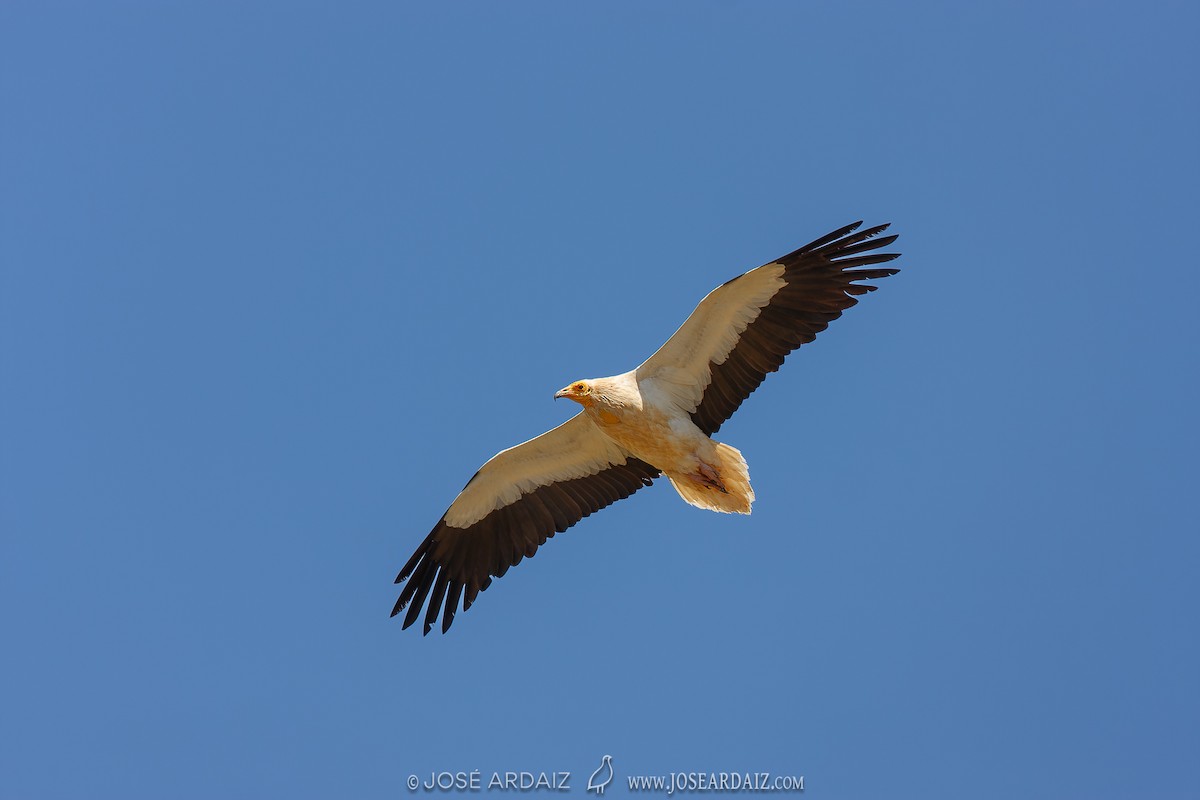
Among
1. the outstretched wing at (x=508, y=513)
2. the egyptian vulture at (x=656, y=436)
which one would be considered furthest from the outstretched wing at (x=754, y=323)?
the outstretched wing at (x=508, y=513)

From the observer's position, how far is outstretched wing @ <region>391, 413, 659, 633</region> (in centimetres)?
1266

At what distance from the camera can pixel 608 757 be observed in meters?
12.2

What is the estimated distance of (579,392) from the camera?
1143 centimetres

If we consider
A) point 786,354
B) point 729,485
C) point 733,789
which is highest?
point 786,354

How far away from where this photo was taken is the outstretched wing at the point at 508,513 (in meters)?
12.7

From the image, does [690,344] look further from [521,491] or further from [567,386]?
[521,491]

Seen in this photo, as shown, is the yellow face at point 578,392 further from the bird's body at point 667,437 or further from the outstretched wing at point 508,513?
the outstretched wing at point 508,513

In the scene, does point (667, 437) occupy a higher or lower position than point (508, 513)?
lower

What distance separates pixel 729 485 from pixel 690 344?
1371 millimetres

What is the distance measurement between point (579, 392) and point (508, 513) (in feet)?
6.58

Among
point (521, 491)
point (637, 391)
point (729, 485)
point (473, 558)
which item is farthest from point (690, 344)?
point (473, 558)

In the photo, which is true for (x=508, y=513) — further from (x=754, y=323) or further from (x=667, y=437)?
(x=754, y=323)

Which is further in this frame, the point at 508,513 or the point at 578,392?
the point at 508,513

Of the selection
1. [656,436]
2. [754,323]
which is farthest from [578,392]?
[754,323]
